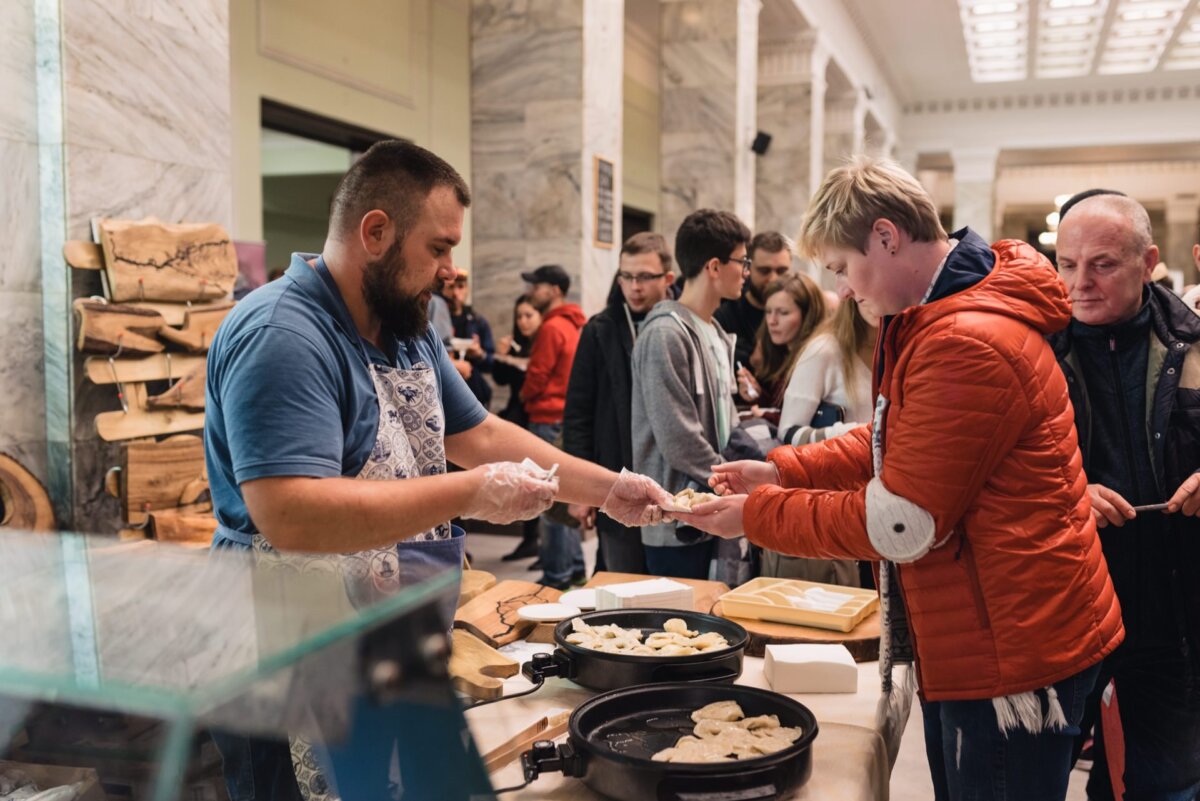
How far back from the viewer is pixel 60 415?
357cm

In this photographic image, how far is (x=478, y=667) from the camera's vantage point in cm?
212

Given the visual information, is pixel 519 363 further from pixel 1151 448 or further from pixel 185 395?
pixel 1151 448

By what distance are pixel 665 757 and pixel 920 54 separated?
1728 cm

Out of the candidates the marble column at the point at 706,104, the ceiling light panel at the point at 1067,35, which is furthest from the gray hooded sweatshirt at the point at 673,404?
the ceiling light panel at the point at 1067,35

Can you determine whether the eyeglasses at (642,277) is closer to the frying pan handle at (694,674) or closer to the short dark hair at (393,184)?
the short dark hair at (393,184)

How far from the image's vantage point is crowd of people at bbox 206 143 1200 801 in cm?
178

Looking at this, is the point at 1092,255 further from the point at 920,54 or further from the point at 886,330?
the point at 920,54

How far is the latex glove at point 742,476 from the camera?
2.41 m

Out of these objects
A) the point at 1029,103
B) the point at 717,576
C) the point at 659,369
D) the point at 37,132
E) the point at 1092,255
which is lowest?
the point at 717,576

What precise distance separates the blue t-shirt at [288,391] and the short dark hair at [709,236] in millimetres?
1921

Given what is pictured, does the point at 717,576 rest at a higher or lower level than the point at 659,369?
lower

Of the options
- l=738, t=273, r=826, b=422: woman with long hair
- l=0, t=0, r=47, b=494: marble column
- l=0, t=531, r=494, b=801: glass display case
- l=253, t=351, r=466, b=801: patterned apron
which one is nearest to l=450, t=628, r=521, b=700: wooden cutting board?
l=253, t=351, r=466, b=801: patterned apron

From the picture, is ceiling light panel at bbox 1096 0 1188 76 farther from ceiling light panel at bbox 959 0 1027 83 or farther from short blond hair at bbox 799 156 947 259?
short blond hair at bbox 799 156 947 259

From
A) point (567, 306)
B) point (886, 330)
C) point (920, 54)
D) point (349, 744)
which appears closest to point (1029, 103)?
point (920, 54)
